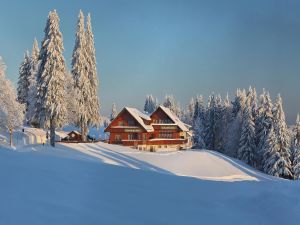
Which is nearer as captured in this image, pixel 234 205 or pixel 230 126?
pixel 234 205

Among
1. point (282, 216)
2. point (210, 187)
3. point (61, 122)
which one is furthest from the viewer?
point (61, 122)

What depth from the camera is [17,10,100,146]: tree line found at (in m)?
43.8

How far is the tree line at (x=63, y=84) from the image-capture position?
43750 mm

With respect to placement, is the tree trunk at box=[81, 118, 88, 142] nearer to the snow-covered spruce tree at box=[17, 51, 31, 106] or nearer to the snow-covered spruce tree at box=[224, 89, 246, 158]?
the snow-covered spruce tree at box=[17, 51, 31, 106]

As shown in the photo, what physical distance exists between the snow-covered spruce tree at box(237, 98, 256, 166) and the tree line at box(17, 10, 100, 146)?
27425 mm

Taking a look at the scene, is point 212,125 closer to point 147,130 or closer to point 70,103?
point 147,130

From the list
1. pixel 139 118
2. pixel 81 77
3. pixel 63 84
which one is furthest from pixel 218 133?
pixel 63 84

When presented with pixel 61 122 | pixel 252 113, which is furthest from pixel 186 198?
pixel 252 113

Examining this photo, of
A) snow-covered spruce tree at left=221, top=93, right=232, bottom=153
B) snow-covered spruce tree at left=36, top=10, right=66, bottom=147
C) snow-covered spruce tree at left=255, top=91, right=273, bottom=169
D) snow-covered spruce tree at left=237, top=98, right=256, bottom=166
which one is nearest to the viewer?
snow-covered spruce tree at left=36, top=10, right=66, bottom=147

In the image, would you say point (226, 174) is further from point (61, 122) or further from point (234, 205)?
point (234, 205)

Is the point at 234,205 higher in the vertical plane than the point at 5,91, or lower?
lower

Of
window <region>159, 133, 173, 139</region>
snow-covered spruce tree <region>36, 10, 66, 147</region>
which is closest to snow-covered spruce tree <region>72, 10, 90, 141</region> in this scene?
snow-covered spruce tree <region>36, 10, 66, 147</region>

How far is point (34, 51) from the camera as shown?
250ft

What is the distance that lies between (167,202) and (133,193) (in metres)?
1.35
